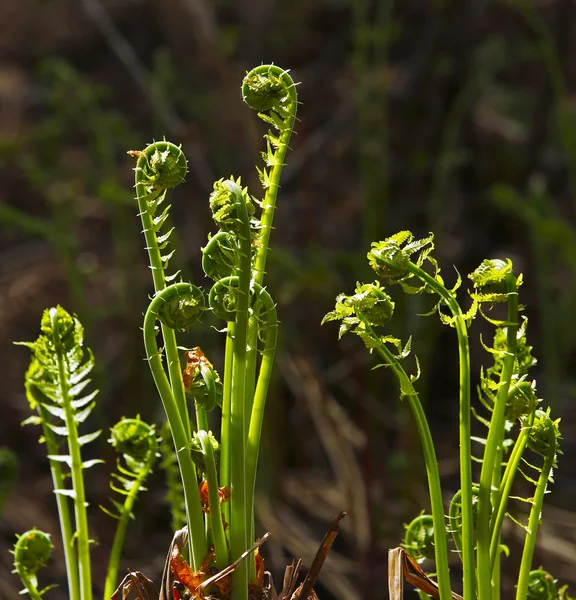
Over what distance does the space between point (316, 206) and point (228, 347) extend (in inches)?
97.8

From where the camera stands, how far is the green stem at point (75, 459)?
49 cm

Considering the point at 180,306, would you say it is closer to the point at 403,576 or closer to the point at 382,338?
the point at 382,338

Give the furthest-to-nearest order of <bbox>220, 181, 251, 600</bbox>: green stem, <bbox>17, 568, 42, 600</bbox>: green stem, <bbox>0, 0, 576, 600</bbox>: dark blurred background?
<bbox>0, 0, 576, 600</bbox>: dark blurred background, <bbox>17, 568, 42, 600</bbox>: green stem, <bbox>220, 181, 251, 600</bbox>: green stem

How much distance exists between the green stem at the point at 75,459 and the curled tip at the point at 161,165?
10 centimetres

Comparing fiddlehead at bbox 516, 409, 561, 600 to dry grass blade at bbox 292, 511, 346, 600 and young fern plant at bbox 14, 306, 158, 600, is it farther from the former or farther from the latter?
young fern plant at bbox 14, 306, 158, 600

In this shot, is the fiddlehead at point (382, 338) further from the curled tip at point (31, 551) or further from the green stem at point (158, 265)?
the curled tip at point (31, 551)

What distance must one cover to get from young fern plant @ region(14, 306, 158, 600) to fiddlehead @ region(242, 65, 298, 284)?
12cm

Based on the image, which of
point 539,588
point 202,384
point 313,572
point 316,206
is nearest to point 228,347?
point 202,384

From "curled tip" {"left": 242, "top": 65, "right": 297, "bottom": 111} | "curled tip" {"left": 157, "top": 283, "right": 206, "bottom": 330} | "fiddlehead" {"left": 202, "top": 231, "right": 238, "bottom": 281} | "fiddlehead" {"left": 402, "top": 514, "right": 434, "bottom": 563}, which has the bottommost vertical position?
"fiddlehead" {"left": 402, "top": 514, "right": 434, "bottom": 563}

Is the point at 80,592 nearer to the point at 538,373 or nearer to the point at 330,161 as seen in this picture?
the point at 538,373

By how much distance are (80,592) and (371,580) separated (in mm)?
1410

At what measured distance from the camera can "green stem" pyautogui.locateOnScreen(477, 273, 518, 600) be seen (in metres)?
0.42

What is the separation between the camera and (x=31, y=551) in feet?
1.76

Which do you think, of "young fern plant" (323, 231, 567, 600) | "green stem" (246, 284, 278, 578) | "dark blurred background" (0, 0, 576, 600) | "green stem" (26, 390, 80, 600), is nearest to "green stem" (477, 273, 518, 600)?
"young fern plant" (323, 231, 567, 600)
